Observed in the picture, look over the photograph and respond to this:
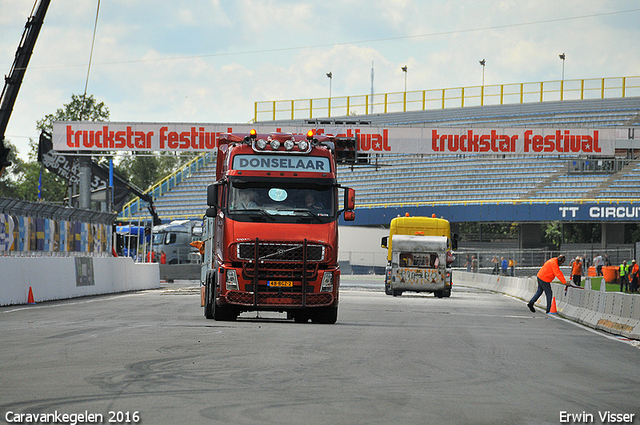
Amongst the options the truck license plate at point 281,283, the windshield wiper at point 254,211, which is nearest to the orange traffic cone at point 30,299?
the windshield wiper at point 254,211

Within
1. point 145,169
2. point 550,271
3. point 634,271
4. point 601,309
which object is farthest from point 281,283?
point 145,169

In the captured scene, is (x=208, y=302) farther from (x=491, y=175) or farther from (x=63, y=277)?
(x=491, y=175)

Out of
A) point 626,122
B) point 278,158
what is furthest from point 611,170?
Result: point 278,158

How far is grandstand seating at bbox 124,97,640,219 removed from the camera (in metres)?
62.1

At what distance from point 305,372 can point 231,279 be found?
21.2ft

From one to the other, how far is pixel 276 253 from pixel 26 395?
326 inches

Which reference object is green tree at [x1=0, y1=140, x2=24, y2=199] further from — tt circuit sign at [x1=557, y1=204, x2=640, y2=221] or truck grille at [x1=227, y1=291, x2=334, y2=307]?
truck grille at [x1=227, y1=291, x2=334, y2=307]

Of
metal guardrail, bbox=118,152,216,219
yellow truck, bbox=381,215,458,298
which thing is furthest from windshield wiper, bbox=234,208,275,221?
metal guardrail, bbox=118,152,216,219

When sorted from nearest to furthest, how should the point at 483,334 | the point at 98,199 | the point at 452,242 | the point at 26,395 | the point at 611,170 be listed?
1. the point at 26,395
2. the point at 483,334
3. the point at 452,242
4. the point at 98,199
5. the point at 611,170

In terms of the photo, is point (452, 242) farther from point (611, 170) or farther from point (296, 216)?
point (611, 170)

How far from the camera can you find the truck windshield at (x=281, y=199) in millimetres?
15750

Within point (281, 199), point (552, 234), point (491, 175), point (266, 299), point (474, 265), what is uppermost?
point (491, 175)

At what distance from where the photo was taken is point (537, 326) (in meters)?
18.6

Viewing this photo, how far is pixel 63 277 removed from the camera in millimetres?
24906
